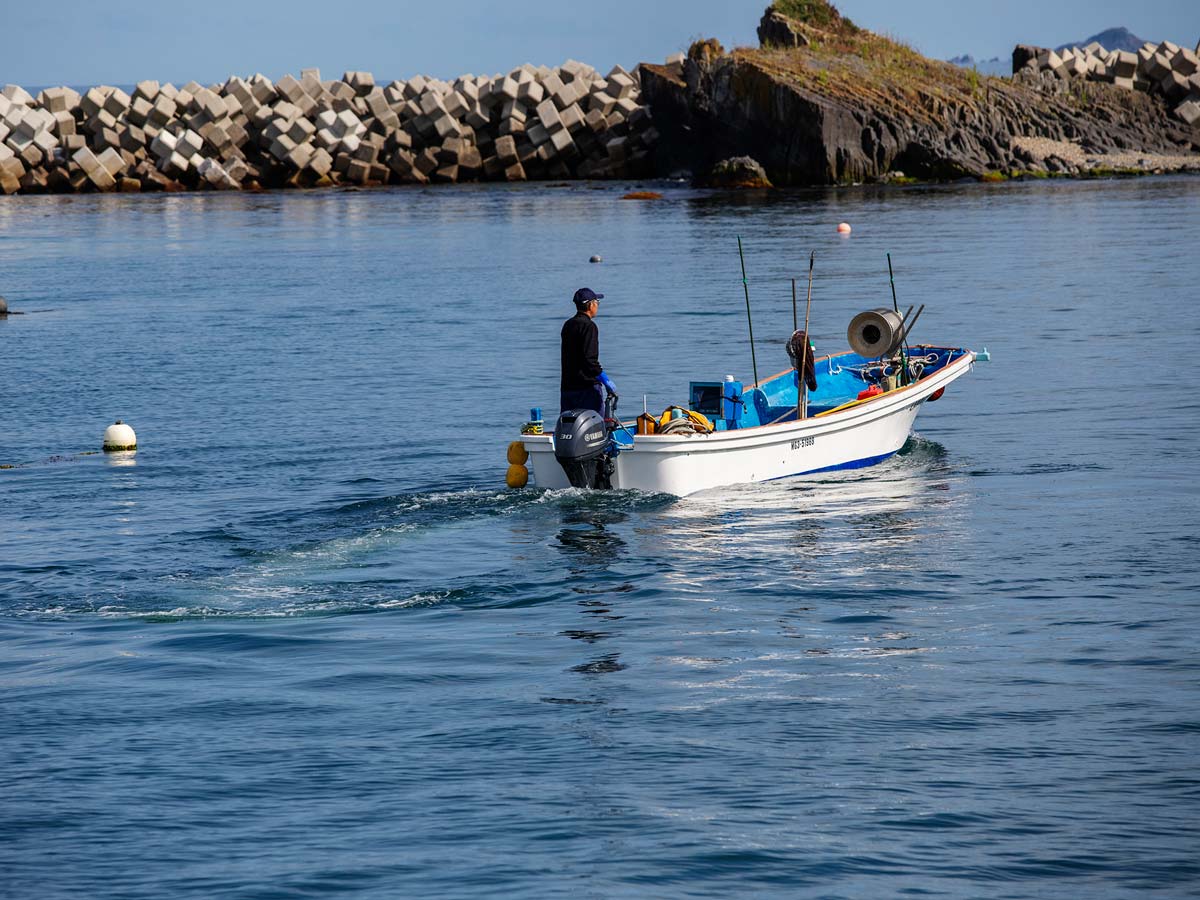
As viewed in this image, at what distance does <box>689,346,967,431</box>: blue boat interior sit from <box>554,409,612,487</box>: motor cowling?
1844 mm

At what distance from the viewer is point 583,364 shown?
15.3 metres

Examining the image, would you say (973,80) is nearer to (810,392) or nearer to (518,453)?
(810,392)

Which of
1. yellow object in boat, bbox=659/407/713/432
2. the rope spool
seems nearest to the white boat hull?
yellow object in boat, bbox=659/407/713/432

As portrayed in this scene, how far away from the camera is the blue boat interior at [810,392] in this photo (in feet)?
54.7

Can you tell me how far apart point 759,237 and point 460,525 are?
103 ft

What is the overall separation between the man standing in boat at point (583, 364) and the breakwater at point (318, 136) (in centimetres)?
5803

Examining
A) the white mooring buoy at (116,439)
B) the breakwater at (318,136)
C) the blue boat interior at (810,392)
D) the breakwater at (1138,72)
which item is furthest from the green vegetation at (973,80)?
the white mooring buoy at (116,439)

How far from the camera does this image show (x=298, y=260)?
149 ft

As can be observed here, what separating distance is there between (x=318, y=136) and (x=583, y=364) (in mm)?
61790

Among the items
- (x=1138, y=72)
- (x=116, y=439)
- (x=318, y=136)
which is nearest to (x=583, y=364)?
(x=116, y=439)

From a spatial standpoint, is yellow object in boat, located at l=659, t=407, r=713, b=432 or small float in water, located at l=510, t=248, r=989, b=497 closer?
small float in water, located at l=510, t=248, r=989, b=497

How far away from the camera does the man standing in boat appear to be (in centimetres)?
1523

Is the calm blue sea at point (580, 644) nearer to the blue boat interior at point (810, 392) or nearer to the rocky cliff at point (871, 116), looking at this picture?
the blue boat interior at point (810, 392)

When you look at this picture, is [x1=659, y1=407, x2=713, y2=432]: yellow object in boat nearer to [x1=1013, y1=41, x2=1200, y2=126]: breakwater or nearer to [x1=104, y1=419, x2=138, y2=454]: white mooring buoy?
[x1=104, y1=419, x2=138, y2=454]: white mooring buoy
